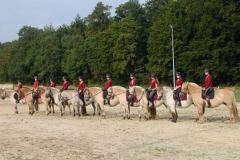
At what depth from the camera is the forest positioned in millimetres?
53312

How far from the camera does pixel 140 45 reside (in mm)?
72312

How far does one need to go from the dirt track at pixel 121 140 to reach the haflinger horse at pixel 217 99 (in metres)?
0.61

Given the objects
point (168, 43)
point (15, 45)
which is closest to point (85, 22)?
point (15, 45)

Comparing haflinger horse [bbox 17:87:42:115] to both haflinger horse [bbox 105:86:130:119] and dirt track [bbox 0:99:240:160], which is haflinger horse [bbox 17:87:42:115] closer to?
dirt track [bbox 0:99:240:160]

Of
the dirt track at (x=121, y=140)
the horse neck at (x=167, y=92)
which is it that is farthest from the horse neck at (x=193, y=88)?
the dirt track at (x=121, y=140)

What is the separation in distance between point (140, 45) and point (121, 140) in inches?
2344

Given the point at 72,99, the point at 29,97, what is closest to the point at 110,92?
the point at 72,99

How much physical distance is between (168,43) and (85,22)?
42221mm

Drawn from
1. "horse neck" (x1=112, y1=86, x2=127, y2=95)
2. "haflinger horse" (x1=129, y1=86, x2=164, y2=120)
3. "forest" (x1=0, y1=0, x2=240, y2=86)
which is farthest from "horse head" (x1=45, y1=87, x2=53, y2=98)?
"forest" (x1=0, y1=0, x2=240, y2=86)

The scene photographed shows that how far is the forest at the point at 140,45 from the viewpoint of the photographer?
53312 millimetres

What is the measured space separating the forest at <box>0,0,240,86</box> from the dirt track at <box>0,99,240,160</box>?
37206mm

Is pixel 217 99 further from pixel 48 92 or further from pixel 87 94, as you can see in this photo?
pixel 48 92

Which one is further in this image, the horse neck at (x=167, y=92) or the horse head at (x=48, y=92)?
the horse head at (x=48, y=92)

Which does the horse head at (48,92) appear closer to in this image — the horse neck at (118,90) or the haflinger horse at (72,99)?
the haflinger horse at (72,99)
